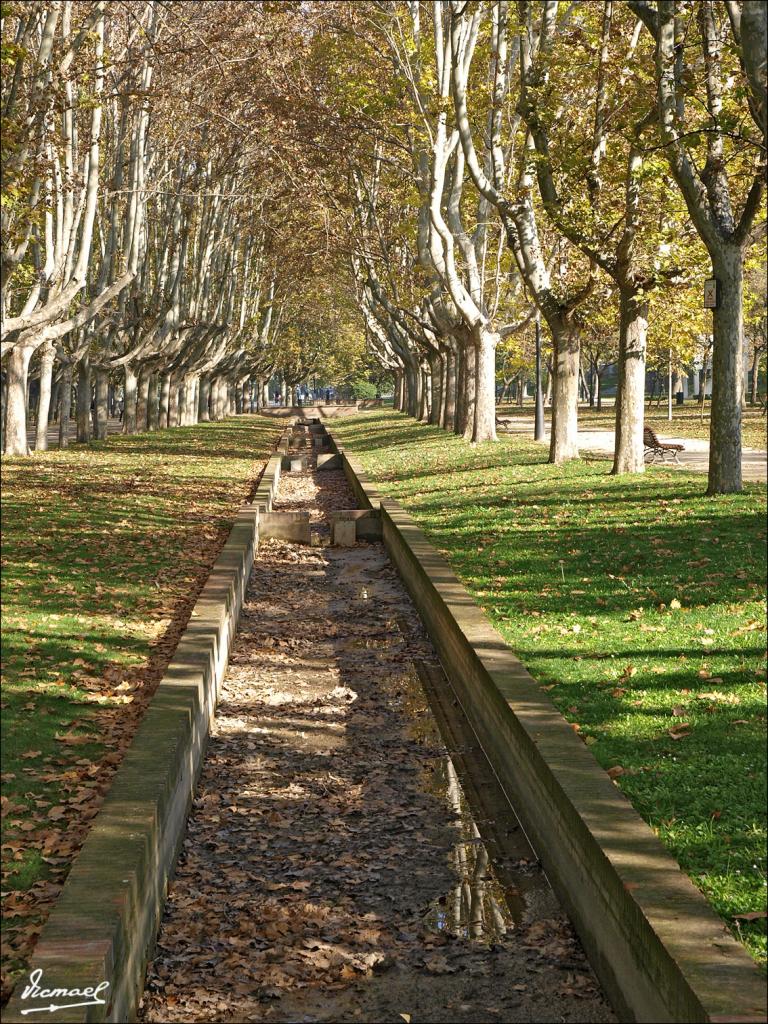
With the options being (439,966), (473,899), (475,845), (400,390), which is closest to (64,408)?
(475,845)

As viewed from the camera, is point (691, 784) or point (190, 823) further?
point (190, 823)

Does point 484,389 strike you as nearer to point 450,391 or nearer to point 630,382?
point 450,391

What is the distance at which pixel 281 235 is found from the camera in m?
49.6

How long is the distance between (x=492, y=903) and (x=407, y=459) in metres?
24.1

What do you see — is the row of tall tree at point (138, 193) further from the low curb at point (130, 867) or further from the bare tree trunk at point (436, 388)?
the low curb at point (130, 867)

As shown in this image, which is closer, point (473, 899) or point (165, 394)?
point (473, 899)

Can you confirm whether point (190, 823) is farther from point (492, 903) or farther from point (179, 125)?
point (179, 125)

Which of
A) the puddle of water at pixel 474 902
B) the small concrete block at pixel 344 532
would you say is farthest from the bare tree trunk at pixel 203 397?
the puddle of water at pixel 474 902

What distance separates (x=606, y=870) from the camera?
5.47 m

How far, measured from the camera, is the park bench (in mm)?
27453

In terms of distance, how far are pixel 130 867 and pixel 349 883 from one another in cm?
183

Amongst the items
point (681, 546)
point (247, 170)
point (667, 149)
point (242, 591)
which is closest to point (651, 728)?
point (681, 546)

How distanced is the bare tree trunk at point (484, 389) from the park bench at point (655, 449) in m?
3.95

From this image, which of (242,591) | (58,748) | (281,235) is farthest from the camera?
(281,235)
